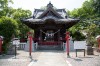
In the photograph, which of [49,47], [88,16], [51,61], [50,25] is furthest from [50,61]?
[88,16]

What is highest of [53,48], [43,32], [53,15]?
[53,15]

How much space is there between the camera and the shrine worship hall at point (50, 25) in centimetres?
3180

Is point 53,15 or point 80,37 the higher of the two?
point 53,15

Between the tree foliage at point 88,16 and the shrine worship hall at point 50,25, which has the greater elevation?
the tree foliage at point 88,16

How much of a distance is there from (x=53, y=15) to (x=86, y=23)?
14.8 metres

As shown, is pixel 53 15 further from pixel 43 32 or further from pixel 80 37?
pixel 80 37

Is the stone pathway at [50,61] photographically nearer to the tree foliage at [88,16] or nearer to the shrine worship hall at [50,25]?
the shrine worship hall at [50,25]

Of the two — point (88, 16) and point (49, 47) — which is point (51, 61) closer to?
point (49, 47)

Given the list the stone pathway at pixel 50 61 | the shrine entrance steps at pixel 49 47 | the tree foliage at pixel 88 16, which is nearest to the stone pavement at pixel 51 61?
the stone pathway at pixel 50 61

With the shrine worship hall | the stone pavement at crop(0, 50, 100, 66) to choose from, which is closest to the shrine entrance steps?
the shrine worship hall

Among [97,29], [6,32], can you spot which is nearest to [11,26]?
[6,32]

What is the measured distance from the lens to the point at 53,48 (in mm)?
30719

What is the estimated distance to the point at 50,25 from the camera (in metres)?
33.5

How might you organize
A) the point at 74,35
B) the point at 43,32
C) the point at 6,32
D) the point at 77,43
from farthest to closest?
the point at 74,35
the point at 43,32
the point at 6,32
the point at 77,43
